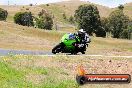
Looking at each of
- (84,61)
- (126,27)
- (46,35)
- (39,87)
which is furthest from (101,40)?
(39,87)

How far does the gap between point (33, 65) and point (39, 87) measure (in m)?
3.88

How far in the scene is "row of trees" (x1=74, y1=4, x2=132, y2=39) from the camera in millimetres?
127312

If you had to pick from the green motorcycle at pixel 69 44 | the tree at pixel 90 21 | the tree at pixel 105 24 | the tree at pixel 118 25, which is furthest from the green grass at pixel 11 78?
the tree at pixel 105 24

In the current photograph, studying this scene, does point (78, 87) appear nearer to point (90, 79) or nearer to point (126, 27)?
point (90, 79)

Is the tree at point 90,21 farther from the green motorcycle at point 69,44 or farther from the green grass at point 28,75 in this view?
the green grass at point 28,75

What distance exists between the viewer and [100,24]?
428 ft

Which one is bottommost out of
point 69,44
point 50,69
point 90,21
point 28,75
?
point 90,21

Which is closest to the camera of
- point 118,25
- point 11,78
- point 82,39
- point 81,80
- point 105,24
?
point 81,80

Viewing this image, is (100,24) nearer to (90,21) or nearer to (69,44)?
(90,21)

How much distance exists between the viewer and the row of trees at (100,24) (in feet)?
418

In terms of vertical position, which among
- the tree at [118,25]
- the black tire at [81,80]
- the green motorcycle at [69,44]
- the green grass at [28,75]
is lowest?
the tree at [118,25]

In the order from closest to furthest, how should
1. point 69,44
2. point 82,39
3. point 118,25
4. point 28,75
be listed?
point 28,75 < point 69,44 < point 82,39 < point 118,25

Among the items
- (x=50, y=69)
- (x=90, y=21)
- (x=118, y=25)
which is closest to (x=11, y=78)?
(x=50, y=69)

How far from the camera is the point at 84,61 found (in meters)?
25.0
